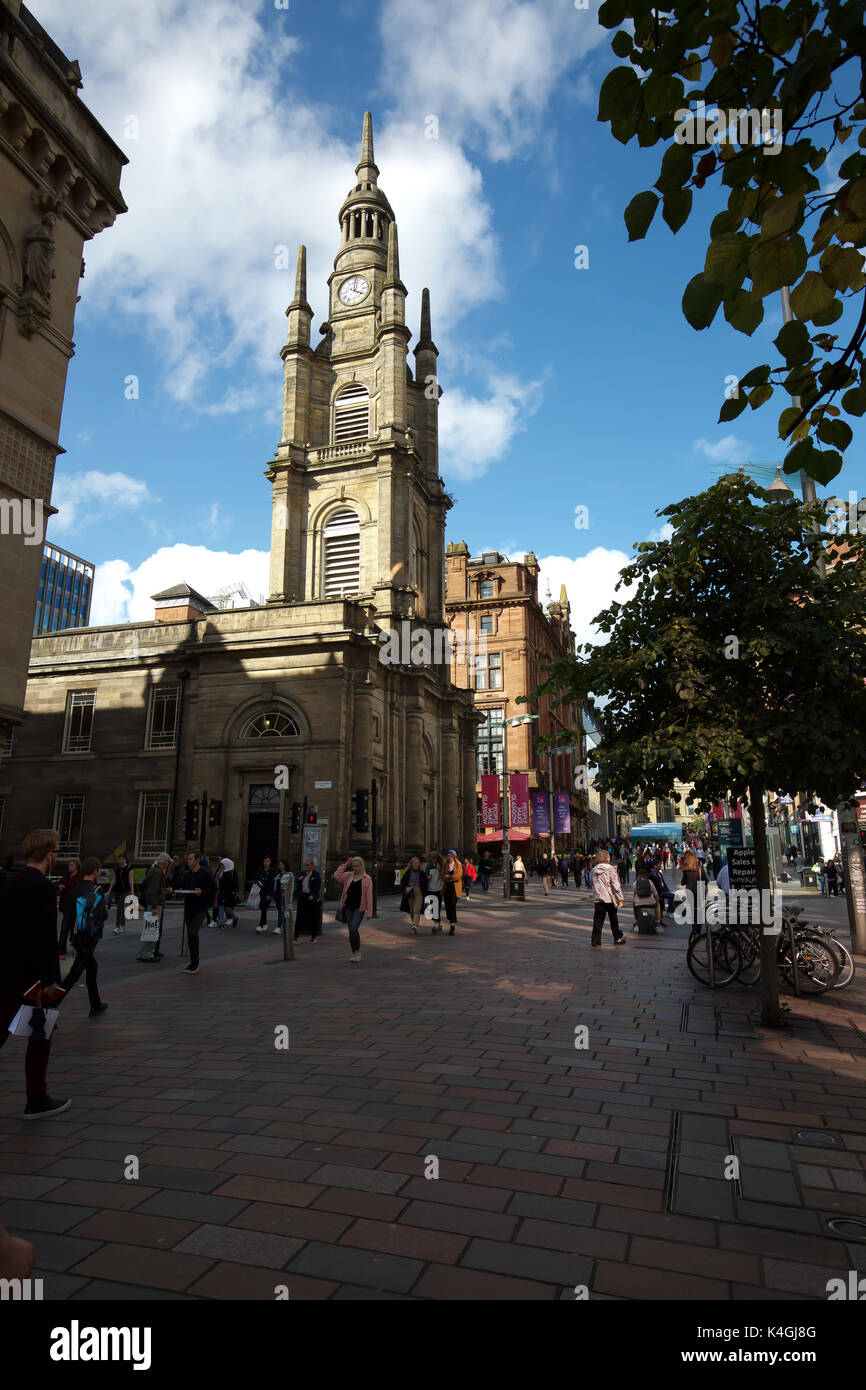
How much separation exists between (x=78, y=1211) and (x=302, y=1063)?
2768 mm

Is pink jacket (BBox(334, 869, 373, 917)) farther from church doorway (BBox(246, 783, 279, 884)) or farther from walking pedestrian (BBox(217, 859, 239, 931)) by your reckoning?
church doorway (BBox(246, 783, 279, 884))

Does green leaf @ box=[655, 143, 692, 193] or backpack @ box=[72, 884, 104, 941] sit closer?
green leaf @ box=[655, 143, 692, 193]

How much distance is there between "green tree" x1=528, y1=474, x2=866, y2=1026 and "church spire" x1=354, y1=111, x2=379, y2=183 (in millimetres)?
44319

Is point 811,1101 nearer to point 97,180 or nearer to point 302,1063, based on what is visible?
point 302,1063

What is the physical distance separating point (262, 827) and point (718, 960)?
20.5 meters

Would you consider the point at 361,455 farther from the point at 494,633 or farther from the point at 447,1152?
the point at 447,1152

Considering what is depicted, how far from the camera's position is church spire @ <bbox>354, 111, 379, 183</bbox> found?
43.9 metres

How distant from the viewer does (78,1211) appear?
372 centimetres

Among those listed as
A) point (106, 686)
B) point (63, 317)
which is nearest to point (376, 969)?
point (63, 317)

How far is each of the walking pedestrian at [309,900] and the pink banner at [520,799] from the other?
2453 centimetres

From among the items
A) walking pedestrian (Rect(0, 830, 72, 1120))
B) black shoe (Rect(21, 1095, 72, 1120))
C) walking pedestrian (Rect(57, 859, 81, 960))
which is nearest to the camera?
walking pedestrian (Rect(0, 830, 72, 1120))

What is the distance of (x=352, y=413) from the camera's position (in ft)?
124

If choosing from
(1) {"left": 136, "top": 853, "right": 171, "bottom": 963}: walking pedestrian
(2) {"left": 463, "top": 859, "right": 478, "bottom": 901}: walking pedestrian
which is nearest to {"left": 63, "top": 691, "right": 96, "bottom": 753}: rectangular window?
(2) {"left": 463, "top": 859, "right": 478, "bottom": 901}: walking pedestrian

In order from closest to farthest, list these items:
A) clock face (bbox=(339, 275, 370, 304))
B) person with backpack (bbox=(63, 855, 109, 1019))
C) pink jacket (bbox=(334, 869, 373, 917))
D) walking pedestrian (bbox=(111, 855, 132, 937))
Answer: person with backpack (bbox=(63, 855, 109, 1019))
pink jacket (bbox=(334, 869, 373, 917))
walking pedestrian (bbox=(111, 855, 132, 937))
clock face (bbox=(339, 275, 370, 304))
